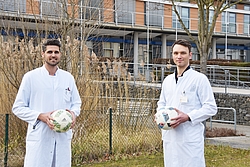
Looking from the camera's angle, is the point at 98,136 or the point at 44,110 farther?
the point at 98,136

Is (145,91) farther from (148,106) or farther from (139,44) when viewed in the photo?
(139,44)

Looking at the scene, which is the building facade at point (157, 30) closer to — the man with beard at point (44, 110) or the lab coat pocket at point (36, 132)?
the man with beard at point (44, 110)

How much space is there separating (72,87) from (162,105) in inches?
39.3

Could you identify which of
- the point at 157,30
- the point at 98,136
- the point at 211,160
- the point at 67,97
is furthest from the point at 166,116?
the point at 157,30

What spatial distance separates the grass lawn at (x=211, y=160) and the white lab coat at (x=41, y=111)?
12.0ft

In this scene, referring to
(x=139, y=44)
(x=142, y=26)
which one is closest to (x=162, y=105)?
(x=142, y=26)

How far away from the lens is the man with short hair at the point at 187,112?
12.8 feet

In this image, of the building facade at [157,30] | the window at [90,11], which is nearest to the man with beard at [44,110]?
the window at [90,11]

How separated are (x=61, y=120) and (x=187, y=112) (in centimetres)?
127

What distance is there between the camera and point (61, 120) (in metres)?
3.76

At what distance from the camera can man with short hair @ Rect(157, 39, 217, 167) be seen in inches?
154

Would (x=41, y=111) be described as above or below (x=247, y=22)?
below

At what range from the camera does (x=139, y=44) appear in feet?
112

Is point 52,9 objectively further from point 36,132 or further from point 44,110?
point 36,132
